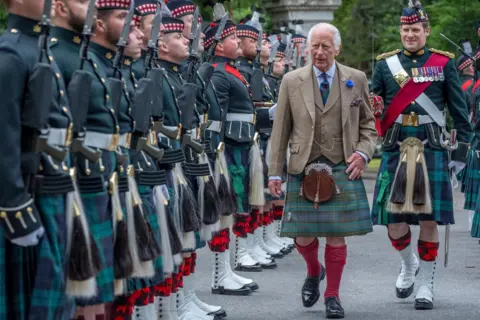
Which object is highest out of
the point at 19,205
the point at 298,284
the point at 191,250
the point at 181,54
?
the point at 181,54

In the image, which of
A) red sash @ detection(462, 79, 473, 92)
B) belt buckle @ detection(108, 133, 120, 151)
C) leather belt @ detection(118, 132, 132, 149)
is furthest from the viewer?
red sash @ detection(462, 79, 473, 92)

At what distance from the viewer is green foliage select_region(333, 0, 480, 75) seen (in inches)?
903

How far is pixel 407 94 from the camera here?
31.2 ft

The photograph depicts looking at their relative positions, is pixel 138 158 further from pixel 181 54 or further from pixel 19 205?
pixel 19 205

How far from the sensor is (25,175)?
5.09 meters

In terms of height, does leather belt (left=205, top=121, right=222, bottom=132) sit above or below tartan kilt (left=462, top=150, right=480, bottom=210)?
above

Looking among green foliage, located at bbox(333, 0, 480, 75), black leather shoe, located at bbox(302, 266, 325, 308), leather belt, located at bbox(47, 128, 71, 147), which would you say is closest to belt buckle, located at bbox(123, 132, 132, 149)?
leather belt, located at bbox(47, 128, 71, 147)

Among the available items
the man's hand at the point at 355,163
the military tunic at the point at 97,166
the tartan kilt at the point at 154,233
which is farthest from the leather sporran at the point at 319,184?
the military tunic at the point at 97,166

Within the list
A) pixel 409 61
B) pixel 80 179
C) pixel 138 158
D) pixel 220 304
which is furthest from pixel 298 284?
pixel 80 179

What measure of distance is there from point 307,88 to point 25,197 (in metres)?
3.99

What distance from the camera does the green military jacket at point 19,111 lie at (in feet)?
16.2

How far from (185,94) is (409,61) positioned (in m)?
2.49

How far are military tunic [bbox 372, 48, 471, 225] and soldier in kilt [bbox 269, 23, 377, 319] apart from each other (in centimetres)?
82

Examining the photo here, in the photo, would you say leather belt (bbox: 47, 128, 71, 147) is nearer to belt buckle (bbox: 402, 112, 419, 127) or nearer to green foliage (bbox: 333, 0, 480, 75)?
belt buckle (bbox: 402, 112, 419, 127)
